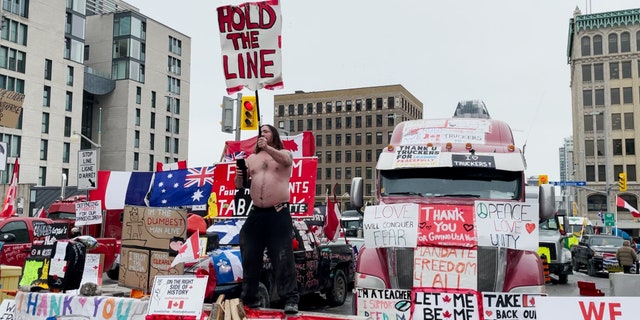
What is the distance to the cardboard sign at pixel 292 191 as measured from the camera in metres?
10.3

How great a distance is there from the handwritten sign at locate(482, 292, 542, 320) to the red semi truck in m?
0.95

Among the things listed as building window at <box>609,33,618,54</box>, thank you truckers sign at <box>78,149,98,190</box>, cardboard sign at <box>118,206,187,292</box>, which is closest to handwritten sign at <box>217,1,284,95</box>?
cardboard sign at <box>118,206,187,292</box>

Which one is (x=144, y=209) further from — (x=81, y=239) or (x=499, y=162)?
(x=499, y=162)

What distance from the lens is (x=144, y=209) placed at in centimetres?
795

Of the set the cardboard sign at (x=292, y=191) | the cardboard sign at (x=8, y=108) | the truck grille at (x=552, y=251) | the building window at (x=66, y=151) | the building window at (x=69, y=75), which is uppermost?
the building window at (x=69, y=75)

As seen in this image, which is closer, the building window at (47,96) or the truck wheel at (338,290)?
the truck wheel at (338,290)

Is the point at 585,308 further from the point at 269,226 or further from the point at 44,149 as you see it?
the point at 44,149

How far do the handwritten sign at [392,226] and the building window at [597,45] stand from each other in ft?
250

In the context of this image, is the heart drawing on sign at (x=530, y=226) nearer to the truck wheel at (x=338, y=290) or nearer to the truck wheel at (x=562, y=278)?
the truck wheel at (x=338, y=290)

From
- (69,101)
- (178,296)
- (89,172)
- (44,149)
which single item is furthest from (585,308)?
(69,101)

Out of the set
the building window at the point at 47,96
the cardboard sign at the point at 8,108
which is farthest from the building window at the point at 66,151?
the cardboard sign at the point at 8,108

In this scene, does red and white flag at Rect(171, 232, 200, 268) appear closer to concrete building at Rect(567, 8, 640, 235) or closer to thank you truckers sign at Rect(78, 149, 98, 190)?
thank you truckers sign at Rect(78, 149, 98, 190)

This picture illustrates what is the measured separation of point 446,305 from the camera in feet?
18.5

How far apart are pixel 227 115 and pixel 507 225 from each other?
40.8 feet
